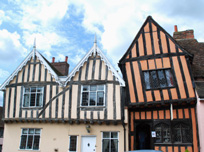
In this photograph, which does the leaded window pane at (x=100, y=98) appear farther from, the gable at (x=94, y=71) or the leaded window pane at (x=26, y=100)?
the leaded window pane at (x=26, y=100)

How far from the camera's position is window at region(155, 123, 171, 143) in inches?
494

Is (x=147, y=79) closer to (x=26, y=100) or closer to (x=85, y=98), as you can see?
(x=85, y=98)

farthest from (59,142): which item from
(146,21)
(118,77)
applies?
(146,21)

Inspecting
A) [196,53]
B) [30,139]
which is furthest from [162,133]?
[30,139]

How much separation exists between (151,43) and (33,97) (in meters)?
8.56

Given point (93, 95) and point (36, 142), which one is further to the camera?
point (36, 142)

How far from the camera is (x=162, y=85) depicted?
12.8m

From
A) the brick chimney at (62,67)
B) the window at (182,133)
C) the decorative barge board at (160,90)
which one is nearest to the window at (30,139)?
the decorative barge board at (160,90)

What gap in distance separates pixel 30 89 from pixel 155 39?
8.95m

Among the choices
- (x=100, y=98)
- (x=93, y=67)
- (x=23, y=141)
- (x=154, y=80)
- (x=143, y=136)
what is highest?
(x=93, y=67)

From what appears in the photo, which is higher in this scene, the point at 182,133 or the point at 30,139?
the point at 182,133

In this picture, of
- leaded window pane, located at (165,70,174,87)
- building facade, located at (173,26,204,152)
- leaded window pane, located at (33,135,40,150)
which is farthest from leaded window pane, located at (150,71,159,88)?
leaded window pane, located at (33,135,40,150)

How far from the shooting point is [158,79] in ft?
42.5

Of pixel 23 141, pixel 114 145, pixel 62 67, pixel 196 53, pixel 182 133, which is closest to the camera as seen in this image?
pixel 182 133
